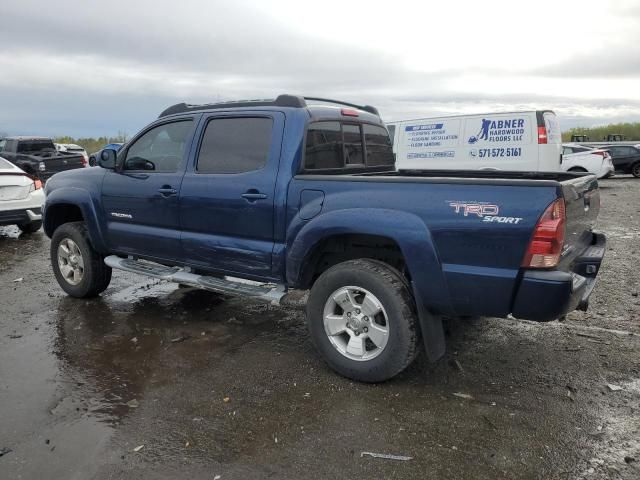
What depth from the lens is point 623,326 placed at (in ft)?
16.1

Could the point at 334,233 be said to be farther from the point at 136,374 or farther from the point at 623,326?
the point at 623,326

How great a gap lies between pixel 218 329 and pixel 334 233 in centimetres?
182

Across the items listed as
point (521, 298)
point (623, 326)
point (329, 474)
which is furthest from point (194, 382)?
point (623, 326)

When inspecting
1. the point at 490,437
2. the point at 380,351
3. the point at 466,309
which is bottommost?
the point at 490,437

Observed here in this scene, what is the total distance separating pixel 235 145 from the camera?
461 cm

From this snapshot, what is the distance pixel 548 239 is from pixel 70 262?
4.92 m

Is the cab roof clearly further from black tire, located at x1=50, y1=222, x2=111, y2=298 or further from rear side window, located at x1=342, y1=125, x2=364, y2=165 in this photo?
black tire, located at x1=50, y1=222, x2=111, y2=298

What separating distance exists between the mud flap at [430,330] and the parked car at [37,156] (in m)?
16.5

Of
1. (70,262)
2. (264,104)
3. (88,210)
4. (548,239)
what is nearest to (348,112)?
(264,104)

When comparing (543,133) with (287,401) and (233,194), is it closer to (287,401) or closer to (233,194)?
(233,194)

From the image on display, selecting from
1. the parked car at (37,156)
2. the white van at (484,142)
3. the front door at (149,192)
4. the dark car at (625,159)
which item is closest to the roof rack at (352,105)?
the front door at (149,192)

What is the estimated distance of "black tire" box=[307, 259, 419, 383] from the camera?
3.64 m

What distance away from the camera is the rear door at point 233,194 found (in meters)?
4.29

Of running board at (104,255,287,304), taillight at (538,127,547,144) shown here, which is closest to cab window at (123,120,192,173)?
running board at (104,255,287,304)
